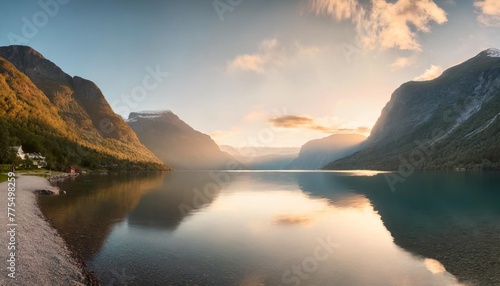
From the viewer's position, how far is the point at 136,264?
86.9ft

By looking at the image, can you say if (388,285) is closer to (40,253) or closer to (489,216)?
(40,253)

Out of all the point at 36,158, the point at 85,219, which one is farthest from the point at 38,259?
the point at 36,158

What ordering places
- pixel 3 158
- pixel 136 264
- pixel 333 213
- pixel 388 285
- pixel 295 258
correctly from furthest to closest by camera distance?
1. pixel 3 158
2. pixel 333 213
3. pixel 295 258
4. pixel 136 264
5. pixel 388 285

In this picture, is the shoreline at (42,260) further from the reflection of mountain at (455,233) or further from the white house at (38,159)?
the white house at (38,159)

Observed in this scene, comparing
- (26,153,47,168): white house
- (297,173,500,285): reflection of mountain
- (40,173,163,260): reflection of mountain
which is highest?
(26,153,47,168): white house

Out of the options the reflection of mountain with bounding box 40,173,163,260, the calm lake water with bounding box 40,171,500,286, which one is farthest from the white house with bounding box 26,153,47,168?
the calm lake water with bounding box 40,171,500,286

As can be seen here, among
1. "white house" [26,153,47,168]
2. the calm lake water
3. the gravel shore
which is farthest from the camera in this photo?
"white house" [26,153,47,168]

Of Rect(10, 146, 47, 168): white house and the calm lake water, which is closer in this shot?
the calm lake water

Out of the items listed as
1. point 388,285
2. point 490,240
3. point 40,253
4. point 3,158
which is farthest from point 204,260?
point 3,158

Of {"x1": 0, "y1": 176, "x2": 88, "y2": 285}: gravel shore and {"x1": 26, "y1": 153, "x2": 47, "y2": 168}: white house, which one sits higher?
{"x1": 26, "y1": 153, "x2": 47, "y2": 168}: white house

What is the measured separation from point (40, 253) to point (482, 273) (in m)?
35.9

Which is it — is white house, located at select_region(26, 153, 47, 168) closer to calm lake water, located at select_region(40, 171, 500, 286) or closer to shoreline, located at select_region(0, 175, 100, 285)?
calm lake water, located at select_region(40, 171, 500, 286)

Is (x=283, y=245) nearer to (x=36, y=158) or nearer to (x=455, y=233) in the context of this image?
(x=455, y=233)

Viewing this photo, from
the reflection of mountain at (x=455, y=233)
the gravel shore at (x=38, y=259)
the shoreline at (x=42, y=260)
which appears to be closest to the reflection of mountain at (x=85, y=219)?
the shoreline at (x=42, y=260)
